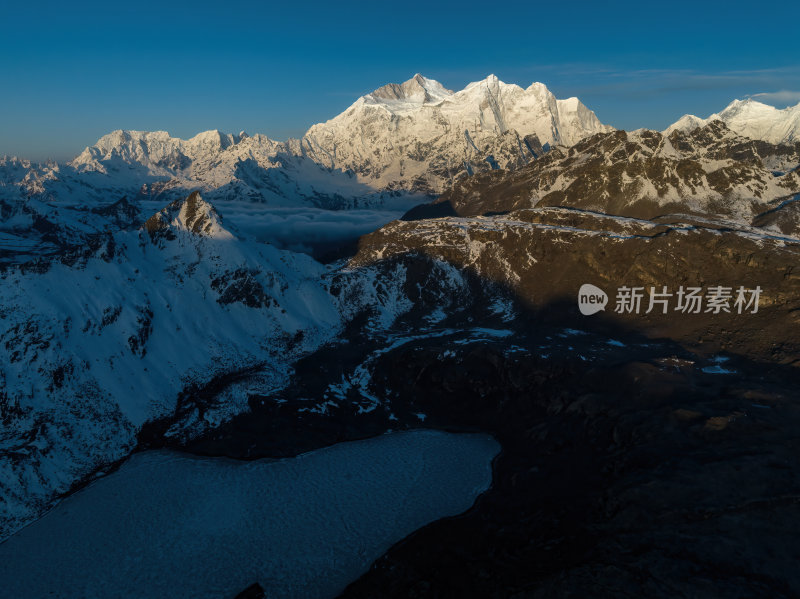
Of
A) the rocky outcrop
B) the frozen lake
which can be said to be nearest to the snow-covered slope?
the frozen lake

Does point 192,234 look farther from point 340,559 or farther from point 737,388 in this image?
point 737,388

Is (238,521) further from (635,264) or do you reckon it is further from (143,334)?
(635,264)

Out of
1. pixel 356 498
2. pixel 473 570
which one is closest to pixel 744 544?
pixel 473 570

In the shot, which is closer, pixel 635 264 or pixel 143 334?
pixel 143 334

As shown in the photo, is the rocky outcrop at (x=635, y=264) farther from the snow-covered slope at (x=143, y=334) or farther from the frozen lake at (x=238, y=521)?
the frozen lake at (x=238, y=521)

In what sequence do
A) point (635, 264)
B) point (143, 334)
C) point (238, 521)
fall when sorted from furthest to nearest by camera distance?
point (635, 264), point (143, 334), point (238, 521)

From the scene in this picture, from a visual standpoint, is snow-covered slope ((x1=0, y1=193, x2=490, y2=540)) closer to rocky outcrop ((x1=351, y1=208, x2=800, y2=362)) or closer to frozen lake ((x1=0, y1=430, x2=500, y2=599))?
frozen lake ((x1=0, y1=430, x2=500, y2=599))

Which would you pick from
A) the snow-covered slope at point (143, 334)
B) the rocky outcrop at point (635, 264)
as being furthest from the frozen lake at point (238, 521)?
the rocky outcrop at point (635, 264)

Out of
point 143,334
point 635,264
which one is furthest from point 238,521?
point 635,264
